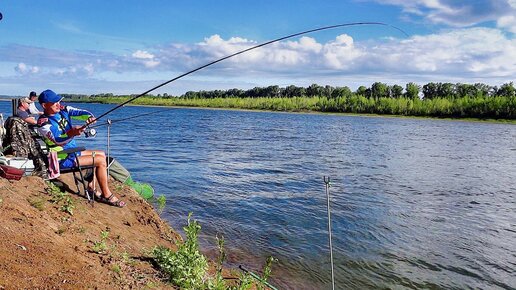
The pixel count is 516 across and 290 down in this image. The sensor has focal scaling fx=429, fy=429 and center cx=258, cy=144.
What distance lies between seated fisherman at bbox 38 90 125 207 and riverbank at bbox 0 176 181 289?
485 mm

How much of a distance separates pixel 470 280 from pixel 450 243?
195 centimetres

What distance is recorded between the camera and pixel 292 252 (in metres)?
8.91

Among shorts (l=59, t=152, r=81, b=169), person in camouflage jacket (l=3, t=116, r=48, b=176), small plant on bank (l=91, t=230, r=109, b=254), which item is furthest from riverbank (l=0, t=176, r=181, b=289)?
shorts (l=59, t=152, r=81, b=169)

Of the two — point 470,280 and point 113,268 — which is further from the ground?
point 113,268

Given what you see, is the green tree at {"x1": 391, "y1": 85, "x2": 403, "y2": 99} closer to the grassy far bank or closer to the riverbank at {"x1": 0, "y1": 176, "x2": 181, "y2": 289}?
the grassy far bank

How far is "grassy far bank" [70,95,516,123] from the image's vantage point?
91312mm

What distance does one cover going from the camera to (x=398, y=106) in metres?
108

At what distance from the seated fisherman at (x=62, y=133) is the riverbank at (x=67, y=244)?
19.1 inches

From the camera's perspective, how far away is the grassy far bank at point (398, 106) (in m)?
91.3

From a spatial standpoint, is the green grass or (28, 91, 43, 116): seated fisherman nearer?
(28, 91, 43, 116): seated fisherman

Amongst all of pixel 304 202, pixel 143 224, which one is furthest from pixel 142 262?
pixel 304 202

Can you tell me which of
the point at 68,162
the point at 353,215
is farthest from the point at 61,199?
the point at 353,215

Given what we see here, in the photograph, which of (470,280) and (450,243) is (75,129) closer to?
(470,280)

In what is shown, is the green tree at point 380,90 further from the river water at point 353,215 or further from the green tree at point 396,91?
the river water at point 353,215
